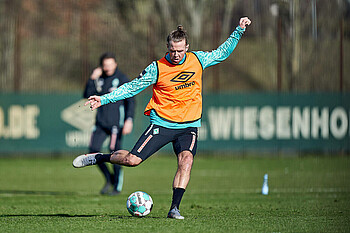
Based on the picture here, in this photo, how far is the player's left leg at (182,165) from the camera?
8.09 meters

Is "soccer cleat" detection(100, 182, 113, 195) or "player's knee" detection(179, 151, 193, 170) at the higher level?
"player's knee" detection(179, 151, 193, 170)

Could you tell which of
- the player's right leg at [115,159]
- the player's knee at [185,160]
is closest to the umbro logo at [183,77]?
the player's knee at [185,160]

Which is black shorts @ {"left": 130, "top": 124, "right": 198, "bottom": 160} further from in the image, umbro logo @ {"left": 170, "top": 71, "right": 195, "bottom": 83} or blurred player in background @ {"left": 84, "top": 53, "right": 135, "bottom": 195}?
blurred player in background @ {"left": 84, "top": 53, "right": 135, "bottom": 195}

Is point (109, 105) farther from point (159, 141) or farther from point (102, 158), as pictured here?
point (159, 141)

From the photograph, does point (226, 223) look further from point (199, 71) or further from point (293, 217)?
point (199, 71)

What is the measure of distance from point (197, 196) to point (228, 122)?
27.3ft

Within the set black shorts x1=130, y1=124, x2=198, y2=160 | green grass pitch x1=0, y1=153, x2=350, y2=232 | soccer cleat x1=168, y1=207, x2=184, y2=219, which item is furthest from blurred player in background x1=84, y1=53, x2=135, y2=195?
soccer cleat x1=168, y1=207, x2=184, y2=219

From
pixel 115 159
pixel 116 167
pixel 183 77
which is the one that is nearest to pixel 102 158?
pixel 115 159

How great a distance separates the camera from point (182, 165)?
26.7 ft

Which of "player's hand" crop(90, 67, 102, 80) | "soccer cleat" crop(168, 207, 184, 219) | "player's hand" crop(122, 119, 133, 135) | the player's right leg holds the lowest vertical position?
"soccer cleat" crop(168, 207, 184, 219)

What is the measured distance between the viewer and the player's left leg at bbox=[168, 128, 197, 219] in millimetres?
8086

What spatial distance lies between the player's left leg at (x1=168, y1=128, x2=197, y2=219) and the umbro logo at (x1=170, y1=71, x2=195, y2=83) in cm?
62

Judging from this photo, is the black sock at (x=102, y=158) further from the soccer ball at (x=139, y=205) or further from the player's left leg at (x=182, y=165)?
the player's left leg at (x=182, y=165)

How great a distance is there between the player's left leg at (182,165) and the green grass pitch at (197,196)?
0.70ft
